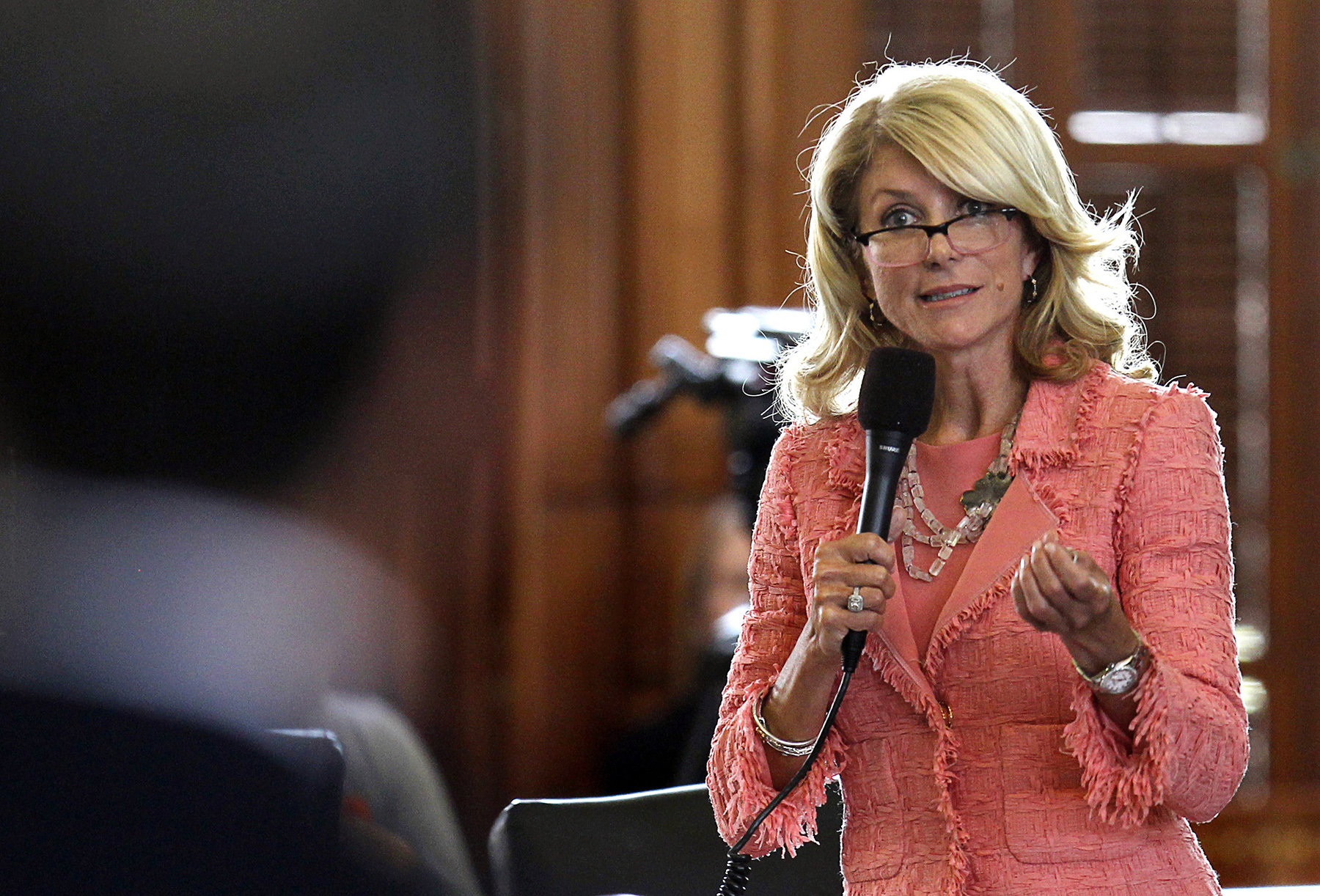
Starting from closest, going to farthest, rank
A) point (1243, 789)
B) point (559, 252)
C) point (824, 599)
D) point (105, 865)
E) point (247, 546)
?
point (105, 865) < point (247, 546) < point (824, 599) < point (559, 252) < point (1243, 789)

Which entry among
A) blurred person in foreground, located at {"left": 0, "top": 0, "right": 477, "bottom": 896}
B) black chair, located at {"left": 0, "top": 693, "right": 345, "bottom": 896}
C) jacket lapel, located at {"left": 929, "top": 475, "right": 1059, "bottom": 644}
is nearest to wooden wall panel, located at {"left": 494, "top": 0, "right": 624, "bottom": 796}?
jacket lapel, located at {"left": 929, "top": 475, "right": 1059, "bottom": 644}

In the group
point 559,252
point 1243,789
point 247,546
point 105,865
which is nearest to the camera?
point 105,865

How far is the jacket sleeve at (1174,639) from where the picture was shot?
1.18 m

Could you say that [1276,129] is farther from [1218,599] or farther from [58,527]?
[58,527]

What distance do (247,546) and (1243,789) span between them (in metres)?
3.75

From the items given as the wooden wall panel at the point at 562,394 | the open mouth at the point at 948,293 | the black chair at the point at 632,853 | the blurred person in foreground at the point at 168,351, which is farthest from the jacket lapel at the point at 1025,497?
the wooden wall panel at the point at 562,394

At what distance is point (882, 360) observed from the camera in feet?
4.27

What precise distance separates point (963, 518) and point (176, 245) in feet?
2.69

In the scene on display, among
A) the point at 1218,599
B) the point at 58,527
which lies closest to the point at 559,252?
the point at 1218,599

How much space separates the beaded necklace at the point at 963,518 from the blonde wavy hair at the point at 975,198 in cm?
12

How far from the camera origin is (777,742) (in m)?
1.37

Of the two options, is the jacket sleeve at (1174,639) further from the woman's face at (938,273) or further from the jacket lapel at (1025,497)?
the woman's face at (938,273)

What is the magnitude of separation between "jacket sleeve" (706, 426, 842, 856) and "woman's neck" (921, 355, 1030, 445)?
6.1 inches

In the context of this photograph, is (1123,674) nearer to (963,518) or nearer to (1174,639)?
(1174,639)
